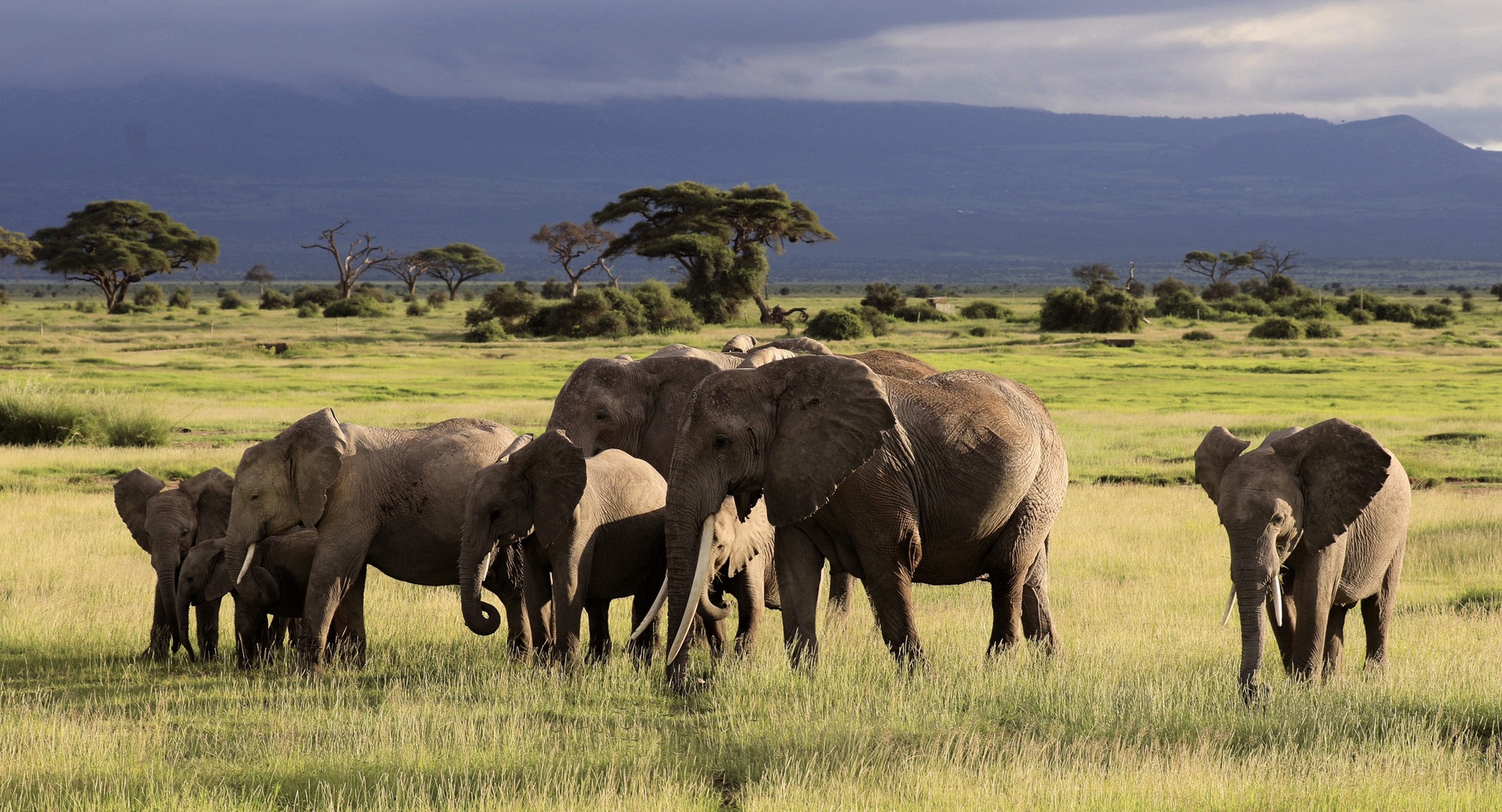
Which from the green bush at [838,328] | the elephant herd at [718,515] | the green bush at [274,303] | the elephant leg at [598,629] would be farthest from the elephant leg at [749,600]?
the green bush at [274,303]

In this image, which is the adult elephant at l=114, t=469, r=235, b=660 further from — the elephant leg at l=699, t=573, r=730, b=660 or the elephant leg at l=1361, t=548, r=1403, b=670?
the elephant leg at l=1361, t=548, r=1403, b=670

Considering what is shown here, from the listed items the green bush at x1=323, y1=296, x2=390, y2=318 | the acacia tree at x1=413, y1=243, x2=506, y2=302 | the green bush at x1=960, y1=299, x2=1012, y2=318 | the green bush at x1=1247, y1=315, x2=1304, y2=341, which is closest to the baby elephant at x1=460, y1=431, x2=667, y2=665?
the green bush at x1=1247, y1=315, x2=1304, y2=341

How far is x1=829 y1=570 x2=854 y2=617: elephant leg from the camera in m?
10.3

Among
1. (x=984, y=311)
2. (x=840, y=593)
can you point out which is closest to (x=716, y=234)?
(x=984, y=311)

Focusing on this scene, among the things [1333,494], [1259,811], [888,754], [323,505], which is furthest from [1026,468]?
[323,505]

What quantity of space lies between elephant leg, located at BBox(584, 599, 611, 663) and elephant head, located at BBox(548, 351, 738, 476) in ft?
3.82

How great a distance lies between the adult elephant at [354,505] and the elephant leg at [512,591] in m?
0.01

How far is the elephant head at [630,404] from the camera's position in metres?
9.82

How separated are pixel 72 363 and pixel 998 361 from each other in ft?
82.3

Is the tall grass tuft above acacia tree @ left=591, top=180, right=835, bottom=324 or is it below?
below

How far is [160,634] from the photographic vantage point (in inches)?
364

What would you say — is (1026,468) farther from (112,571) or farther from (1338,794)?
(112,571)

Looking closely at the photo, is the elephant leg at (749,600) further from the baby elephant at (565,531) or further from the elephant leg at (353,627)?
the elephant leg at (353,627)

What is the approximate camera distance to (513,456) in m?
8.18
